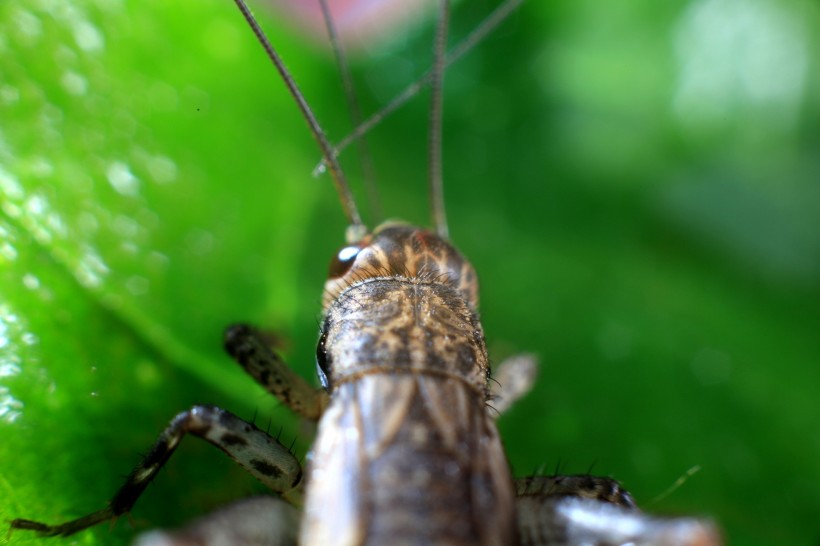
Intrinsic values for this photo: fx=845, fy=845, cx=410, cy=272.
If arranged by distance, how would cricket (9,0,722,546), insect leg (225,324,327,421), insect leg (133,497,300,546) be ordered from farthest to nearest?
insect leg (225,324,327,421) < cricket (9,0,722,546) < insect leg (133,497,300,546)

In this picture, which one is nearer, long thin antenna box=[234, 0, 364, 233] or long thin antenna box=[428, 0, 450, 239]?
long thin antenna box=[234, 0, 364, 233]

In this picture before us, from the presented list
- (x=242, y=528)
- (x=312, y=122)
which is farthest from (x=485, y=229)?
(x=242, y=528)

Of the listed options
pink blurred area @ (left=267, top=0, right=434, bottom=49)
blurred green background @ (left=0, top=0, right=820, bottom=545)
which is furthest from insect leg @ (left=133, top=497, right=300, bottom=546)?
pink blurred area @ (left=267, top=0, right=434, bottom=49)

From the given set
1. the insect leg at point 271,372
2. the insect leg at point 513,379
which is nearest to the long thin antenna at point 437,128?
the insect leg at point 513,379

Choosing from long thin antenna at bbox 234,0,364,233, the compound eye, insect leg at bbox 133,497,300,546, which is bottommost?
insect leg at bbox 133,497,300,546

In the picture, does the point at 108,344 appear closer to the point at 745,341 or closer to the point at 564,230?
the point at 564,230

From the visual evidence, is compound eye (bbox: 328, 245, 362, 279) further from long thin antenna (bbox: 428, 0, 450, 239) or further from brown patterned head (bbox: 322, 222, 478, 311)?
long thin antenna (bbox: 428, 0, 450, 239)

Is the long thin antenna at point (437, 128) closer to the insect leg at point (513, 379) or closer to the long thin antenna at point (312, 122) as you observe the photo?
the long thin antenna at point (312, 122)
